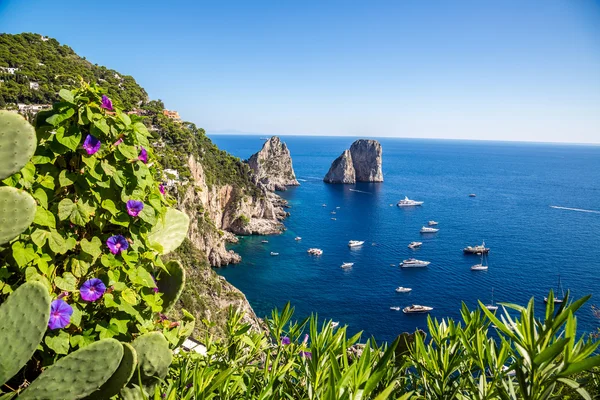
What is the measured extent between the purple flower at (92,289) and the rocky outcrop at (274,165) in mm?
76471

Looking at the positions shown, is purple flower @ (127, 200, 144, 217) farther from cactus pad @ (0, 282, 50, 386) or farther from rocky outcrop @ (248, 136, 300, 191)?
rocky outcrop @ (248, 136, 300, 191)

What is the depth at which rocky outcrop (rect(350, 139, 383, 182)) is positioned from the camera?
9162 cm

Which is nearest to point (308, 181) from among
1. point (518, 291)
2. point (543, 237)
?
point (543, 237)

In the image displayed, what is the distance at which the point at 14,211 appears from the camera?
1.81 m

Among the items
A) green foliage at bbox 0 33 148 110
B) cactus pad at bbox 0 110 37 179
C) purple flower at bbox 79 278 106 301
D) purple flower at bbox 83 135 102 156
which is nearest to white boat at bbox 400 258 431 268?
green foliage at bbox 0 33 148 110

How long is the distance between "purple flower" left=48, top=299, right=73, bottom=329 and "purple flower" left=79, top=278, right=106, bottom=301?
0.30 ft

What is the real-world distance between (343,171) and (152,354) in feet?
291

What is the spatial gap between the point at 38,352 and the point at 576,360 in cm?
259

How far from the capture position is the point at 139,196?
85.2 inches

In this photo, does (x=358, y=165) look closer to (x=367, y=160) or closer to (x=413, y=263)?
(x=367, y=160)

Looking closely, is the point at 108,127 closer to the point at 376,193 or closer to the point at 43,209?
the point at 43,209

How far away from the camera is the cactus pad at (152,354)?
2.14 meters

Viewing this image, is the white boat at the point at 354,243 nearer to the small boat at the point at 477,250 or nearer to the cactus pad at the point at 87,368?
the small boat at the point at 477,250

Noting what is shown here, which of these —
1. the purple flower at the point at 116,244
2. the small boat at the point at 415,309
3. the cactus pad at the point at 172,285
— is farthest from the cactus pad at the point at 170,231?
the small boat at the point at 415,309
